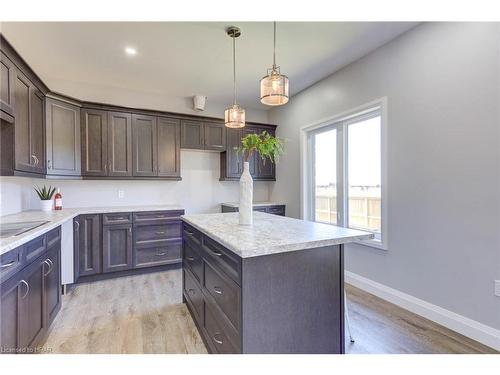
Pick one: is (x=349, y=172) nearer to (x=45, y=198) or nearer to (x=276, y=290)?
(x=276, y=290)

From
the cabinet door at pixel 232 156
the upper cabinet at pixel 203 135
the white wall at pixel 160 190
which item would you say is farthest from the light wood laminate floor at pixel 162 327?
the upper cabinet at pixel 203 135

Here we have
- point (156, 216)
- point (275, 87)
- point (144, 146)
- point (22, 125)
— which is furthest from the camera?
point (144, 146)

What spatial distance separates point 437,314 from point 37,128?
440cm

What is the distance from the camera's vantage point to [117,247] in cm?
345

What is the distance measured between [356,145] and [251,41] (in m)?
1.81

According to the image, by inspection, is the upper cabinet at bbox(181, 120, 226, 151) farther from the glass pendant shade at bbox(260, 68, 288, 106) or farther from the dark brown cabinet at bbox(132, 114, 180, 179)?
the glass pendant shade at bbox(260, 68, 288, 106)

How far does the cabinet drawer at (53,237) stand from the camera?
209cm

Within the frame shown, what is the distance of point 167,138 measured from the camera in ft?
13.2

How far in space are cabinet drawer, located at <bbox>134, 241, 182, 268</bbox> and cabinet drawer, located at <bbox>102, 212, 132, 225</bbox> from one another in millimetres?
430

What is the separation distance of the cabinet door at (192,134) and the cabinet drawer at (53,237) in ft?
7.23

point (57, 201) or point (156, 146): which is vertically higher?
point (156, 146)

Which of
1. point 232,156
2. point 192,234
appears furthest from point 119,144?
point 192,234

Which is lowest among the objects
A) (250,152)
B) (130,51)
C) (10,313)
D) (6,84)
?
(10,313)

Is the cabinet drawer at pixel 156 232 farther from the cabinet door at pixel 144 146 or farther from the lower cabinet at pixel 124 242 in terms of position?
the cabinet door at pixel 144 146
